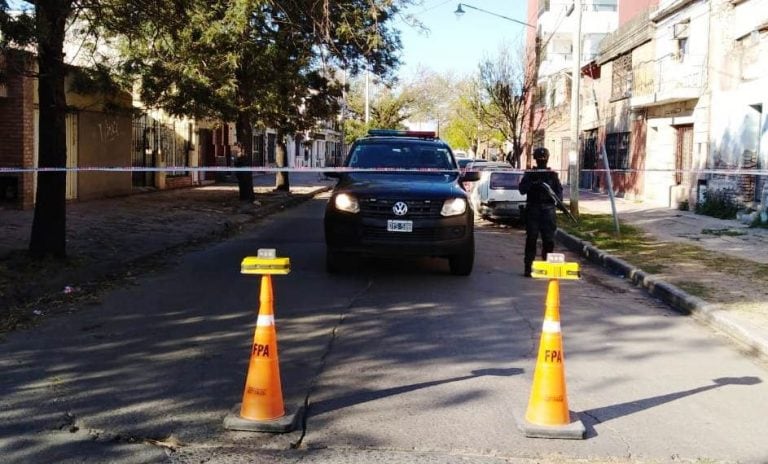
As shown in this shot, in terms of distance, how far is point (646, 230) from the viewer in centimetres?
1576

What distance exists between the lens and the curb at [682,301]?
21.5ft

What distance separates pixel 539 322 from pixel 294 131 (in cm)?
1694

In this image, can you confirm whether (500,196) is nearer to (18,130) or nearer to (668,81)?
(668,81)

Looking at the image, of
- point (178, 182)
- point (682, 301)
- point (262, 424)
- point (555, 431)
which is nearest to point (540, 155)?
point (682, 301)

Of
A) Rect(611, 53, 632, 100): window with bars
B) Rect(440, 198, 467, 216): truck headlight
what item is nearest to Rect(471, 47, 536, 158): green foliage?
Rect(611, 53, 632, 100): window with bars

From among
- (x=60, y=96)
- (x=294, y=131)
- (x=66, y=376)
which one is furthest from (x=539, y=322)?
(x=294, y=131)

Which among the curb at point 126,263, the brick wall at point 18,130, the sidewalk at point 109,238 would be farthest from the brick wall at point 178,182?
the brick wall at point 18,130

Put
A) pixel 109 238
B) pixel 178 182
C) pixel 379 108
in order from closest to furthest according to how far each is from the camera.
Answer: pixel 109 238 < pixel 178 182 < pixel 379 108

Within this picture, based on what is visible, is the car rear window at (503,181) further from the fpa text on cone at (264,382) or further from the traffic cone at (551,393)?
the fpa text on cone at (264,382)

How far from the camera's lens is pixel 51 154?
29.1 ft

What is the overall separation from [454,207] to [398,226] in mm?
755

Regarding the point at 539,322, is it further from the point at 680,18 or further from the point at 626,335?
the point at 680,18

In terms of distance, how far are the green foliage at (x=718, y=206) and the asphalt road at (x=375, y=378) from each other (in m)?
11.1

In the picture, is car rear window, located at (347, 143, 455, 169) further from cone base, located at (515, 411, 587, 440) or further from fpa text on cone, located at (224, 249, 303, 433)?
cone base, located at (515, 411, 587, 440)
